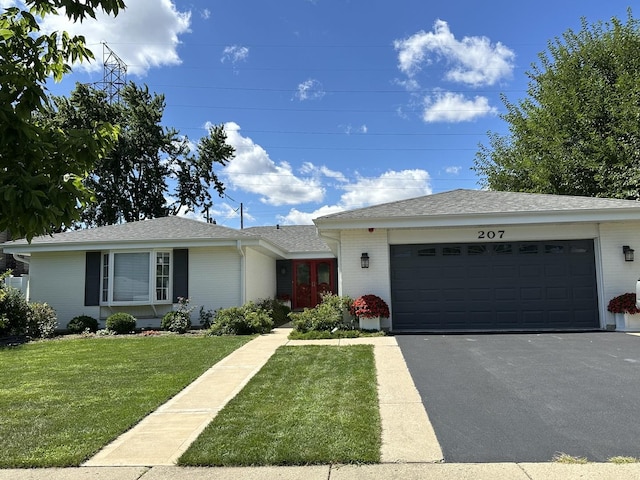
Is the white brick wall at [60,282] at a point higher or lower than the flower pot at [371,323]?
higher

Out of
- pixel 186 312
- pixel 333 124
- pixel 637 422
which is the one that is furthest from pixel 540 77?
pixel 637 422

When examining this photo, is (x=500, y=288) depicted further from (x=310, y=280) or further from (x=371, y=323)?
(x=310, y=280)

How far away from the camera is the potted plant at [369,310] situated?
1077 centimetres

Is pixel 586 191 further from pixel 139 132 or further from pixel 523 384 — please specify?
pixel 139 132

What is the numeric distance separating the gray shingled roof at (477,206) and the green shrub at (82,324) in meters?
7.96

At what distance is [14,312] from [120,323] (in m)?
2.93

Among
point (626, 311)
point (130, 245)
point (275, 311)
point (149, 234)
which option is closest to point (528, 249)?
point (626, 311)

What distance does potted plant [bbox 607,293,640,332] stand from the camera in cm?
1029

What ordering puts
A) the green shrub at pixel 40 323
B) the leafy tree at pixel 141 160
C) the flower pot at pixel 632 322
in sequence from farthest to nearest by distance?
the leafy tree at pixel 141 160
the green shrub at pixel 40 323
the flower pot at pixel 632 322

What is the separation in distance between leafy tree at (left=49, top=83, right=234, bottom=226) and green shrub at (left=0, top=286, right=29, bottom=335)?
16.3 m

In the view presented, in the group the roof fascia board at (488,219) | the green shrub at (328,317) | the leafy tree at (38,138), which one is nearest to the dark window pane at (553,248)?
the roof fascia board at (488,219)

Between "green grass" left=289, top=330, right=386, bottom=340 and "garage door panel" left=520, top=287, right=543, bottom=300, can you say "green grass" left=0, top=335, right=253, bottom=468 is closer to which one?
"green grass" left=289, top=330, right=386, bottom=340

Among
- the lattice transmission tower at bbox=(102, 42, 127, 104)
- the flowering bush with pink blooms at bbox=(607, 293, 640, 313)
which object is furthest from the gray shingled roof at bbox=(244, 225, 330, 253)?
the lattice transmission tower at bbox=(102, 42, 127, 104)

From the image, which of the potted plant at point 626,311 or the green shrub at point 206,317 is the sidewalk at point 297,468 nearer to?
the potted plant at point 626,311
